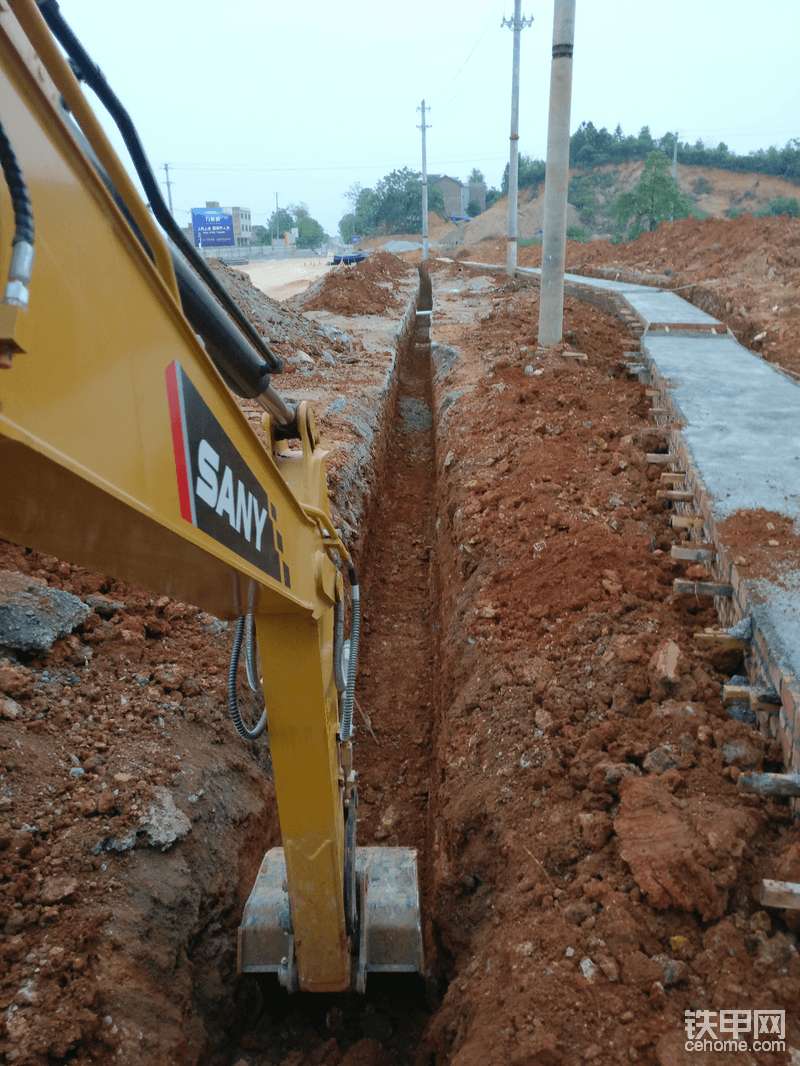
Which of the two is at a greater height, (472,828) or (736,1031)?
(736,1031)

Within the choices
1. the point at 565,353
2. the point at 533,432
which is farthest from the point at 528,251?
the point at 533,432

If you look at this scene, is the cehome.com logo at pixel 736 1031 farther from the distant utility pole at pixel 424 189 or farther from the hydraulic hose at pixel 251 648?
the distant utility pole at pixel 424 189

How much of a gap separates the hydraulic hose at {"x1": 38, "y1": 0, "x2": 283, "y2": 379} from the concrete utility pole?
10628 mm

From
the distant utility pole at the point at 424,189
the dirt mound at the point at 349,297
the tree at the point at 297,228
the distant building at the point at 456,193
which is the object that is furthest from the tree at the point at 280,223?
the dirt mound at the point at 349,297

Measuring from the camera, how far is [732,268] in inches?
808

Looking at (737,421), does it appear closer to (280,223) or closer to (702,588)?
(702,588)

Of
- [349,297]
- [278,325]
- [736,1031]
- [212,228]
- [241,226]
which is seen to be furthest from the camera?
[241,226]

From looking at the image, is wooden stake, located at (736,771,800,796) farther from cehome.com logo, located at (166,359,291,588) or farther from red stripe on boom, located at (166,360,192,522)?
red stripe on boom, located at (166,360,192,522)

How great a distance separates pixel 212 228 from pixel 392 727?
3931cm

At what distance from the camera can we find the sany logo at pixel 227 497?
1508mm

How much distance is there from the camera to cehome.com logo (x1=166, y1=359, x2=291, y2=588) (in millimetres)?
1403

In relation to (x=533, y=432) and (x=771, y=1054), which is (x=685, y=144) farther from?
(x=771, y=1054)

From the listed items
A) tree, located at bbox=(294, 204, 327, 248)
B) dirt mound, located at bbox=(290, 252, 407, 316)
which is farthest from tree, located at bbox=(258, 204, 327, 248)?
dirt mound, located at bbox=(290, 252, 407, 316)

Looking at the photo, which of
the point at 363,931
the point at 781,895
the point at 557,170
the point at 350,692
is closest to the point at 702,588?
the point at 781,895
